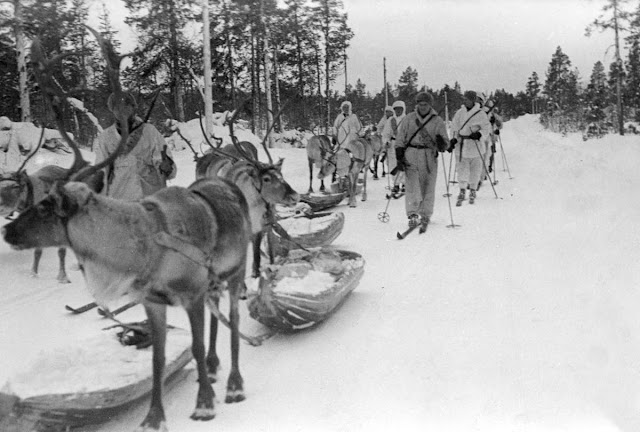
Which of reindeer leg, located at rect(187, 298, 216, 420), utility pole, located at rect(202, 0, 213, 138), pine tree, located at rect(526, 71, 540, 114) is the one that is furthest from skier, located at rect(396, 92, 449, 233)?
pine tree, located at rect(526, 71, 540, 114)

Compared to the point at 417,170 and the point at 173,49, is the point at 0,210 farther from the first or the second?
the point at 173,49

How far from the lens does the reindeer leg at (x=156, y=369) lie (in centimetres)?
314

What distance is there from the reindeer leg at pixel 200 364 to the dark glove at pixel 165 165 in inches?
132

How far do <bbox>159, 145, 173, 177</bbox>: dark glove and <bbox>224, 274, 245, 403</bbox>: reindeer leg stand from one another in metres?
2.73

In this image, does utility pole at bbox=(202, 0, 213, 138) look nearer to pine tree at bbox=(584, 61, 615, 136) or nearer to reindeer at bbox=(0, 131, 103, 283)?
reindeer at bbox=(0, 131, 103, 283)

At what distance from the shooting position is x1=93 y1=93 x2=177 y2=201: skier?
5980 millimetres

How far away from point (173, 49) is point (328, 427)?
22796 mm

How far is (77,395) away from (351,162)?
1048 centimetres

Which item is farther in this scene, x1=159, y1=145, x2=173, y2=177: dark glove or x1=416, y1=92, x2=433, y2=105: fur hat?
x1=416, y1=92, x2=433, y2=105: fur hat

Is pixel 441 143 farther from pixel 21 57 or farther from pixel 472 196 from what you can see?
pixel 21 57

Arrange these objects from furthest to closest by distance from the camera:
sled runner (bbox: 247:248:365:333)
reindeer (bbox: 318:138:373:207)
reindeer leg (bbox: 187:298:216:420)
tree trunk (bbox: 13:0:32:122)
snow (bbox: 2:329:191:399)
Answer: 1. tree trunk (bbox: 13:0:32:122)
2. reindeer (bbox: 318:138:373:207)
3. sled runner (bbox: 247:248:365:333)
4. reindeer leg (bbox: 187:298:216:420)
5. snow (bbox: 2:329:191:399)

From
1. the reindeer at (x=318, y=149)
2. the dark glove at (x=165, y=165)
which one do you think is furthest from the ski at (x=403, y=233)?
the reindeer at (x=318, y=149)

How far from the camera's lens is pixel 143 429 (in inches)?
123

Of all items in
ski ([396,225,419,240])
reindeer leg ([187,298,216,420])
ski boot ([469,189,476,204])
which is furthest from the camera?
ski boot ([469,189,476,204])
